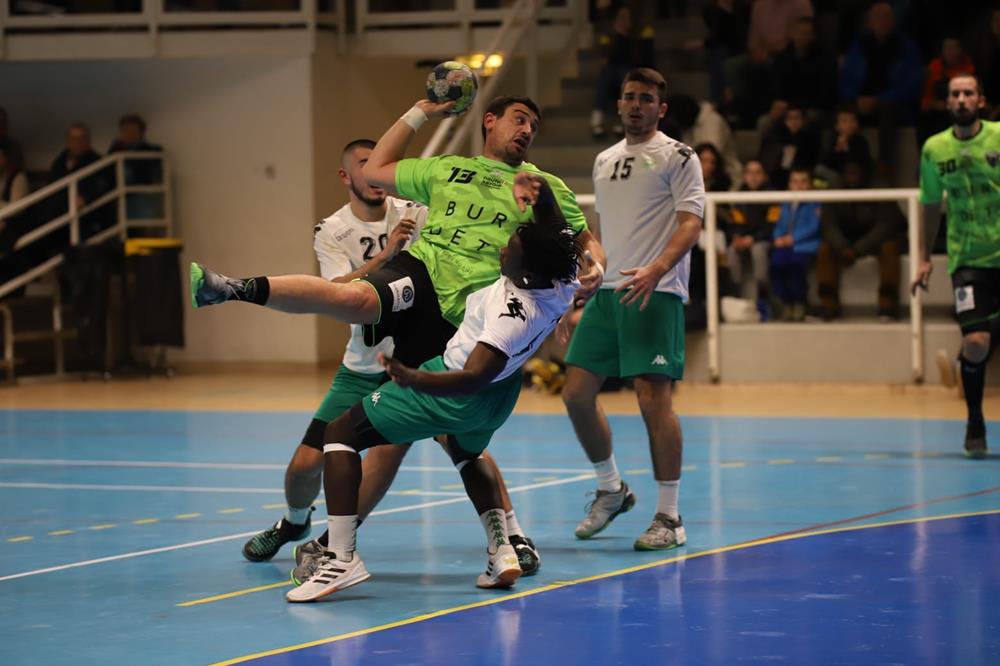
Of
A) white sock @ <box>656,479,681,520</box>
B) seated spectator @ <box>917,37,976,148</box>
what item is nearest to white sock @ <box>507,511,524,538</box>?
white sock @ <box>656,479,681,520</box>

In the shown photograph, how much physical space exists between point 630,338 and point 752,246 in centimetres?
812

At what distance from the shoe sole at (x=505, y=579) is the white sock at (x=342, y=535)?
0.58 m

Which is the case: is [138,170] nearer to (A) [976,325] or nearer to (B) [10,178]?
(B) [10,178]

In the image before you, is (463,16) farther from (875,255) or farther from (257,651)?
(257,651)

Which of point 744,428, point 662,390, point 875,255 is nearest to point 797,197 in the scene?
point 875,255

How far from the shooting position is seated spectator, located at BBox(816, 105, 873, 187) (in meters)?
16.6

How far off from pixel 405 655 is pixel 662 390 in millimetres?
2647

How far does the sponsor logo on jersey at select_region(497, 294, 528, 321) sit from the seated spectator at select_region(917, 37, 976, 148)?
1110cm

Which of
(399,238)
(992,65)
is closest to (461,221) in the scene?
(399,238)

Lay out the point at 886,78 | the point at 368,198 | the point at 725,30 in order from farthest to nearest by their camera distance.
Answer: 1. the point at 725,30
2. the point at 886,78
3. the point at 368,198

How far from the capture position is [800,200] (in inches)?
629

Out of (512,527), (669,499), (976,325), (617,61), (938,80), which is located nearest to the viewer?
(512,527)

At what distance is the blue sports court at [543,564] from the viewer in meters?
6.07

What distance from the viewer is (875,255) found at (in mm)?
15820
